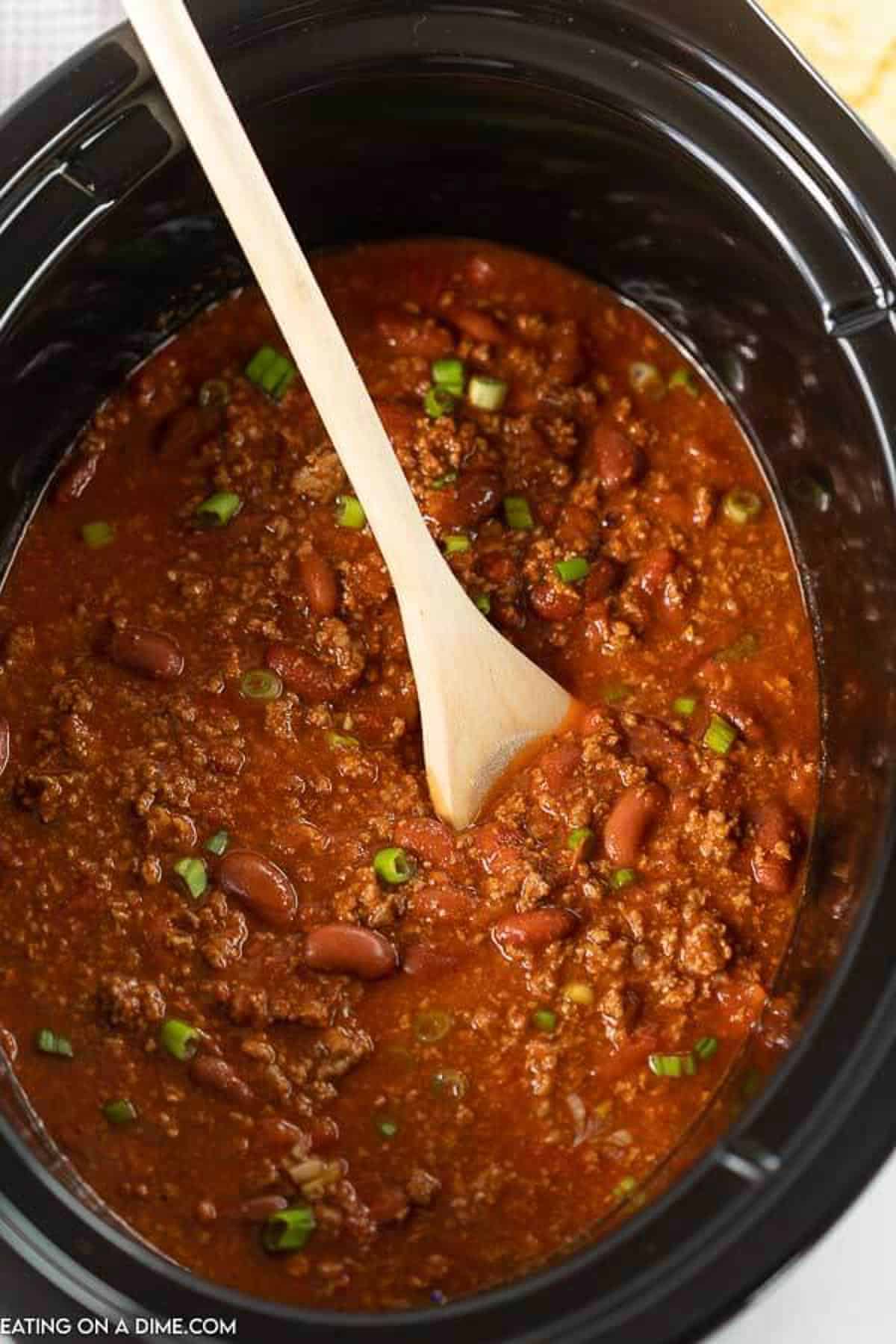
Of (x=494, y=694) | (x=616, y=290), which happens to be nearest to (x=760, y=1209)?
(x=494, y=694)

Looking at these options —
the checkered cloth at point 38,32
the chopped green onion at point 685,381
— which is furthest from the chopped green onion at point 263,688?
the checkered cloth at point 38,32

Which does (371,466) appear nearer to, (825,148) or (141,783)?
(141,783)

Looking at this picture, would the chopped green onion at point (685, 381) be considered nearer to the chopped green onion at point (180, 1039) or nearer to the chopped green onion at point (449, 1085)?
the chopped green onion at point (449, 1085)

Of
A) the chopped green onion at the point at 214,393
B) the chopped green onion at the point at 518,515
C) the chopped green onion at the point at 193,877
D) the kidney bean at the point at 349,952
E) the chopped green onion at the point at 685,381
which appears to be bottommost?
the kidney bean at the point at 349,952

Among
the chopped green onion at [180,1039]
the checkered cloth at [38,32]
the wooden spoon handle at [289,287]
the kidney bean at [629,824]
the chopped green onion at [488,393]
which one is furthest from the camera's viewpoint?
the checkered cloth at [38,32]

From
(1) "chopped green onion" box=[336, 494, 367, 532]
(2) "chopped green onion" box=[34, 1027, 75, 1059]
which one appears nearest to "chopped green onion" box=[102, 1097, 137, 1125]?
(2) "chopped green onion" box=[34, 1027, 75, 1059]

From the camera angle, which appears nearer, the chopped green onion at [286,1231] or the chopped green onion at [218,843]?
the chopped green onion at [286,1231]

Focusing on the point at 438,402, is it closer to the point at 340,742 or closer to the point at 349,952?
the point at 340,742
